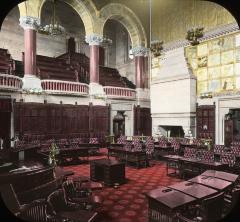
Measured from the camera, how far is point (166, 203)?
349 centimetres

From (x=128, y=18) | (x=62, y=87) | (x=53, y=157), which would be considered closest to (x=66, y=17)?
(x=128, y=18)

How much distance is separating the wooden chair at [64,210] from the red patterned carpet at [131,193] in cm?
85

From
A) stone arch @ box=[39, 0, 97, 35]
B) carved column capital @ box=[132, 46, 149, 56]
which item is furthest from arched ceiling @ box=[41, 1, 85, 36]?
carved column capital @ box=[132, 46, 149, 56]

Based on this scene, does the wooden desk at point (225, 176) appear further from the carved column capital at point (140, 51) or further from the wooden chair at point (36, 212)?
the carved column capital at point (140, 51)

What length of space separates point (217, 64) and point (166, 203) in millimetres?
12041

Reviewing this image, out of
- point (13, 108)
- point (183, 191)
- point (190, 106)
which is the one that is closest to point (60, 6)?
point (13, 108)

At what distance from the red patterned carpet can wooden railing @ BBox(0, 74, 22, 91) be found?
190 inches

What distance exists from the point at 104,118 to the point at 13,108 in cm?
548

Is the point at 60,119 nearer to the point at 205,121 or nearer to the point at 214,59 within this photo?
the point at 205,121

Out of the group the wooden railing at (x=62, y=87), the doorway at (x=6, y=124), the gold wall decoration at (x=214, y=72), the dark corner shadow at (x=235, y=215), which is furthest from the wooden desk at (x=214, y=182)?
the gold wall decoration at (x=214, y=72)

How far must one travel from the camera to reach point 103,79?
57.8 ft

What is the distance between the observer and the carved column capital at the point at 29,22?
12.5 metres

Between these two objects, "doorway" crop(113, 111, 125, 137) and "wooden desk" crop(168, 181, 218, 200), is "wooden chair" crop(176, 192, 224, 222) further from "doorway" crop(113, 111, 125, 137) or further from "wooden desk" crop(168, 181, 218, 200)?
"doorway" crop(113, 111, 125, 137)

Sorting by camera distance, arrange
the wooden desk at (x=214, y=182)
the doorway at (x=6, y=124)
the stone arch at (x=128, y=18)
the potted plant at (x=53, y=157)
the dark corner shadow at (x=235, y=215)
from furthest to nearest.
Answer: the stone arch at (x=128, y=18) → the doorway at (x=6, y=124) → the potted plant at (x=53, y=157) → the wooden desk at (x=214, y=182) → the dark corner shadow at (x=235, y=215)
